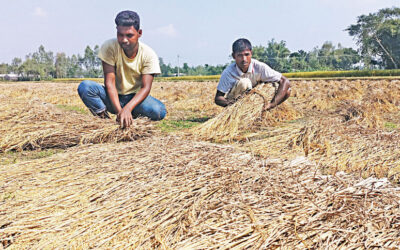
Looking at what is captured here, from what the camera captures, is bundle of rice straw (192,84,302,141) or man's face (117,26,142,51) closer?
man's face (117,26,142,51)

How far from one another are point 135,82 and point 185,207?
2675 millimetres

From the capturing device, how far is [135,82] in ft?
12.9

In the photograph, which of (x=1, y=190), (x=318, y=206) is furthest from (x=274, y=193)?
(x=1, y=190)

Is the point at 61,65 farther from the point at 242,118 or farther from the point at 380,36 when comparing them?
Answer: the point at 242,118

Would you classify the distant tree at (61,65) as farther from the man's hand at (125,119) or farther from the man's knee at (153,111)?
the man's hand at (125,119)

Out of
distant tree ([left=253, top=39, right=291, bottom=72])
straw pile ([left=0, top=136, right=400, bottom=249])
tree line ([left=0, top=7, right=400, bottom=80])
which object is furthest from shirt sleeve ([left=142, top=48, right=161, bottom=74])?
distant tree ([left=253, top=39, right=291, bottom=72])

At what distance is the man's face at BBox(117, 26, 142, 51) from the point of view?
3.33 metres

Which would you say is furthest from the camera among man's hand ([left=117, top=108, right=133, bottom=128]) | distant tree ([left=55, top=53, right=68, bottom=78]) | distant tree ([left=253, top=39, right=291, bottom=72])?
distant tree ([left=55, top=53, right=68, bottom=78])

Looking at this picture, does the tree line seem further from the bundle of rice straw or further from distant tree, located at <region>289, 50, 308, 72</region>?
the bundle of rice straw

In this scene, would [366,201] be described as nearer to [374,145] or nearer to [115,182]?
[115,182]

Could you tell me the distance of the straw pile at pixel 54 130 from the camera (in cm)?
319

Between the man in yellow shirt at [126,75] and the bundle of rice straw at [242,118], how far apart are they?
718 millimetres

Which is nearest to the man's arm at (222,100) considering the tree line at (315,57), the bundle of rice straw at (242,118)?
the bundle of rice straw at (242,118)

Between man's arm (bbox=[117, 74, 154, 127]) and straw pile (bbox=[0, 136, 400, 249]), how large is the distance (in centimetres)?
107
